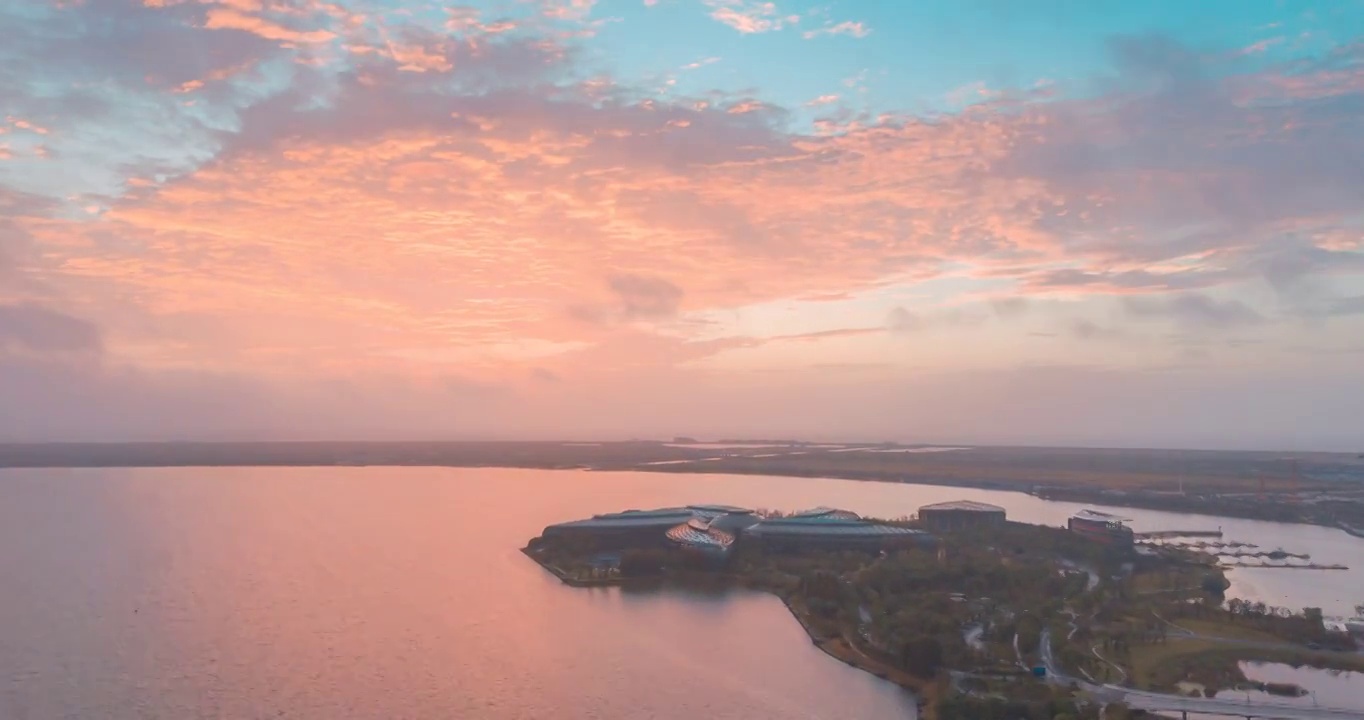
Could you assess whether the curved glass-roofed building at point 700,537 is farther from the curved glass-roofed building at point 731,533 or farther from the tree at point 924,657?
the tree at point 924,657

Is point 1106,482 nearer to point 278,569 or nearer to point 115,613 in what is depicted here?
point 278,569

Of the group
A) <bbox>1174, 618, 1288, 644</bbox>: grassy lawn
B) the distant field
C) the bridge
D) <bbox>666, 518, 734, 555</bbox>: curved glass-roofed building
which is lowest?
the bridge

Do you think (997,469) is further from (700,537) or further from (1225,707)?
(1225,707)

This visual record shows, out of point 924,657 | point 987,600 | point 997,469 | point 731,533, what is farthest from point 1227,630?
point 997,469

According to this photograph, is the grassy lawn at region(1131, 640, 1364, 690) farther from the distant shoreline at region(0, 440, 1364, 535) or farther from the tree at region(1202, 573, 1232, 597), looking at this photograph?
the distant shoreline at region(0, 440, 1364, 535)

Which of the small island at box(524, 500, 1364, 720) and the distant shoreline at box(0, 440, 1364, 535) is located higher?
the distant shoreline at box(0, 440, 1364, 535)

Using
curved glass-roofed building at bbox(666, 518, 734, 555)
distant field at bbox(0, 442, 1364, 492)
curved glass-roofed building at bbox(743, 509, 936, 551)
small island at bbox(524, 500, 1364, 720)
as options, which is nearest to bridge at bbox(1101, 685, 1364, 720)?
small island at bbox(524, 500, 1364, 720)
